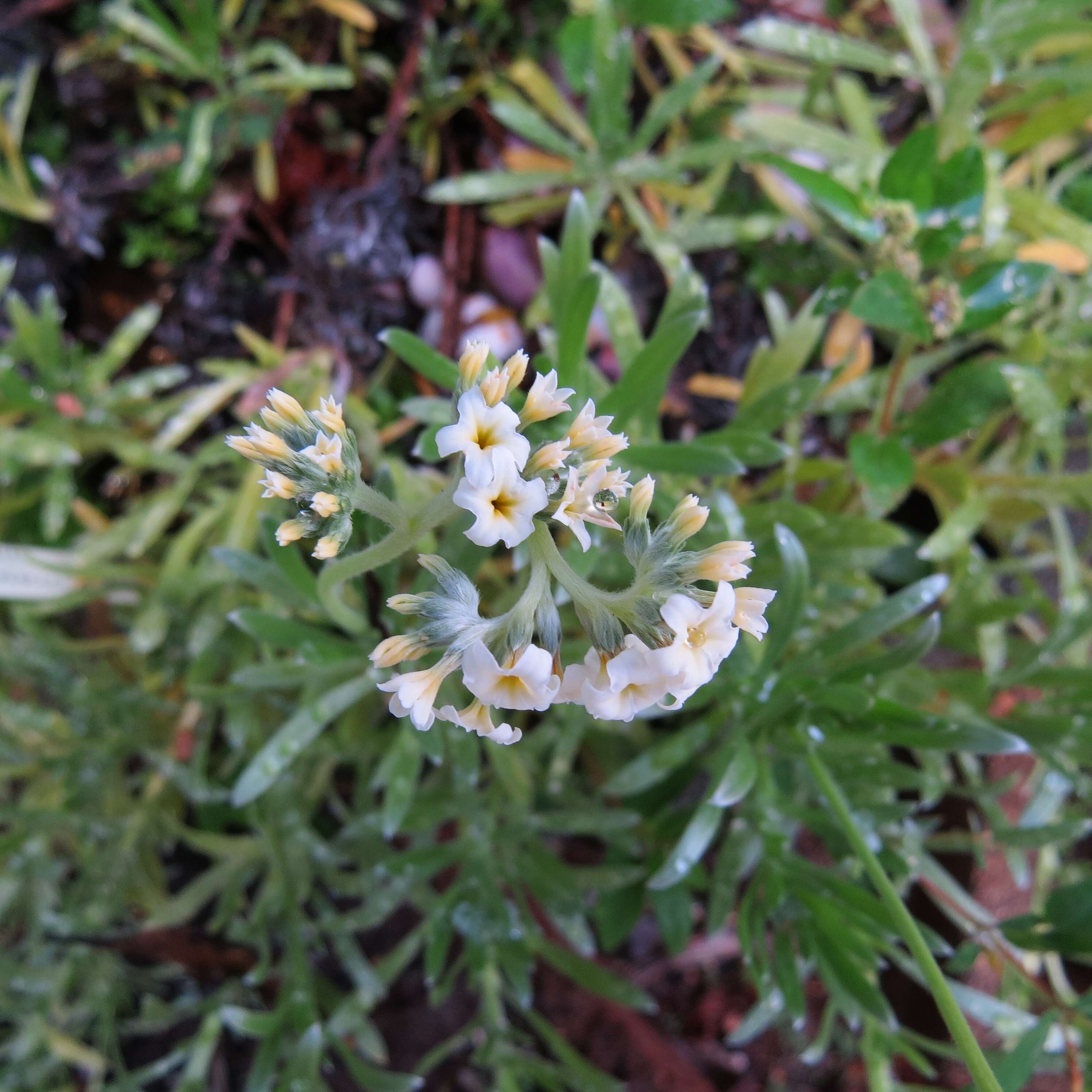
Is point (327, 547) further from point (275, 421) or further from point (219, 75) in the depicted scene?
point (219, 75)

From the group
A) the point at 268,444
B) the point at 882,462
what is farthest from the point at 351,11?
the point at 268,444

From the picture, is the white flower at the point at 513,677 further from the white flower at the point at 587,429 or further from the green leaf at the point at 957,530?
the green leaf at the point at 957,530

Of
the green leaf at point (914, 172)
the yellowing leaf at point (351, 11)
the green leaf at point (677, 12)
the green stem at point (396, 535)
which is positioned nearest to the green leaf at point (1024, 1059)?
the green stem at point (396, 535)

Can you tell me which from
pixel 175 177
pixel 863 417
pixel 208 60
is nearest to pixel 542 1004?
pixel 863 417

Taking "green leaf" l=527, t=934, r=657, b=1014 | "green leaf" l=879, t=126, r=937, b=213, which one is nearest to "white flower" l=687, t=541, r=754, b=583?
"green leaf" l=879, t=126, r=937, b=213

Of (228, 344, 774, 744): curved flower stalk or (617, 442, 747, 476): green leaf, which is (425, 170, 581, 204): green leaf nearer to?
(617, 442, 747, 476): green leaf

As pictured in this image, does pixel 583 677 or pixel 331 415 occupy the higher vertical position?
pixel 331 415
